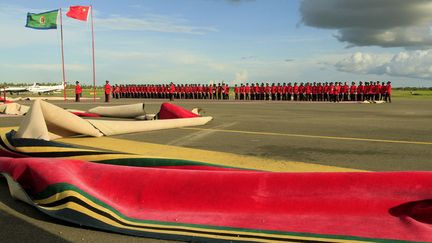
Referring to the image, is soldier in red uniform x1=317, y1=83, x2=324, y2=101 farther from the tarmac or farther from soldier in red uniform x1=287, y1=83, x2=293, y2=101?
the tarmac

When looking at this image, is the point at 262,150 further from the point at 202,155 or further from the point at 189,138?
the point at 189,138

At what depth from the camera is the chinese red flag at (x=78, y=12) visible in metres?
33.6

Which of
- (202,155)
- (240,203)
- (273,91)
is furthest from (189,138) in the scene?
(273,91)

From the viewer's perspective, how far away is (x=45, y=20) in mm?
34281

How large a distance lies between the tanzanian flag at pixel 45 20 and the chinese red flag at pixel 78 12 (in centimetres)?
124

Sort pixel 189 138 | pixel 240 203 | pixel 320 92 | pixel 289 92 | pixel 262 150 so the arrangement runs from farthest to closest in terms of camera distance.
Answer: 1. pixel 289 92
2. pixel 320 92
3. pixel 189 138
4. pixel 262 150
5. pixel 240 203

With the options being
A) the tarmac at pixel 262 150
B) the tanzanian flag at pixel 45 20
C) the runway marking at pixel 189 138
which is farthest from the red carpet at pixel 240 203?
the tanzanian flag at pixel 45 20

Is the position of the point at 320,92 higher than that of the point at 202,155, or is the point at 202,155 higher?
the point at 320,92

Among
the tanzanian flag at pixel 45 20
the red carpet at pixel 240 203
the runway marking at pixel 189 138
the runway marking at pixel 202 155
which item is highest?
the tanzanian flag at pixel 45 20

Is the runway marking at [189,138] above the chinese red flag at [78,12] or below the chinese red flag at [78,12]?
below

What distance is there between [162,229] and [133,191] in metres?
0.68

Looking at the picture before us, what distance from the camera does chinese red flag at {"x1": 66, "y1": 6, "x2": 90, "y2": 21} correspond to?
3359 centimetres

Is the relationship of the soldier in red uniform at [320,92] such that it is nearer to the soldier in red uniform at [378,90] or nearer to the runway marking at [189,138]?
the soldier in red uniform at [378,90]

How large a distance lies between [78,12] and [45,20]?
123 inches
